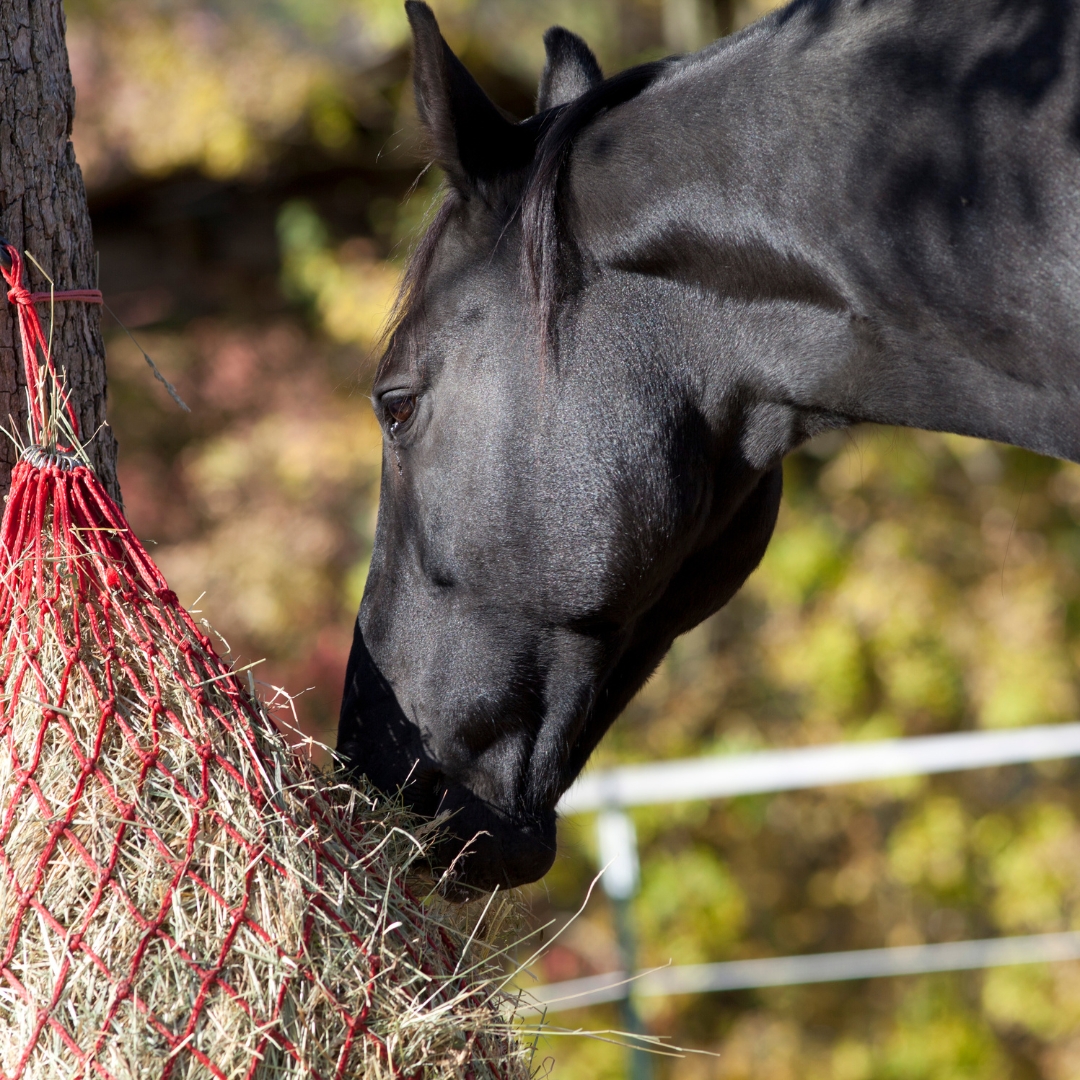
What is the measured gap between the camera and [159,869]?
3.91 feet

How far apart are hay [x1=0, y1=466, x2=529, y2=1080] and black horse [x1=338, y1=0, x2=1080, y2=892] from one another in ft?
1.28

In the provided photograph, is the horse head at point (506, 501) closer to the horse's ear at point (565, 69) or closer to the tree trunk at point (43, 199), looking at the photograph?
the horse's ear at point (565, 69)

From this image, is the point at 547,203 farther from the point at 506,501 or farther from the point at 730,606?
the point at 730,606

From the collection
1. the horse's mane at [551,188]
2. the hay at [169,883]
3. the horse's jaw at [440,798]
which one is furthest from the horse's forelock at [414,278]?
the hay at [169,883]

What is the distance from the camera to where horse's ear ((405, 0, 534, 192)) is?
158cm

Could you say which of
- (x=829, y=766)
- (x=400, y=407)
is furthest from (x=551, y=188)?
(x=829, y=766)

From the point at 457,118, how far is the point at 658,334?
0.43m

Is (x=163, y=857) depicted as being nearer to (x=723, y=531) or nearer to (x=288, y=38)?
(x=723, y=531)

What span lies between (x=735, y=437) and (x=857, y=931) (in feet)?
16.8

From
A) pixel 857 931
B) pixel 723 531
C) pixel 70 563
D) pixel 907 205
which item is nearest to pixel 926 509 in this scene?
pixel 857 931

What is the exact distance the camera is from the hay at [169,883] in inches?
44.5

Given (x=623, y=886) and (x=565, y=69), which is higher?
(x=565, y=69)

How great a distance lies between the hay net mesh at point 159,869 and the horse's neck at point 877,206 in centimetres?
83

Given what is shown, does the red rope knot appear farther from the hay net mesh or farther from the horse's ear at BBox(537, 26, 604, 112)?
the horse's ear at BBox(537, 26, 604, 112)
